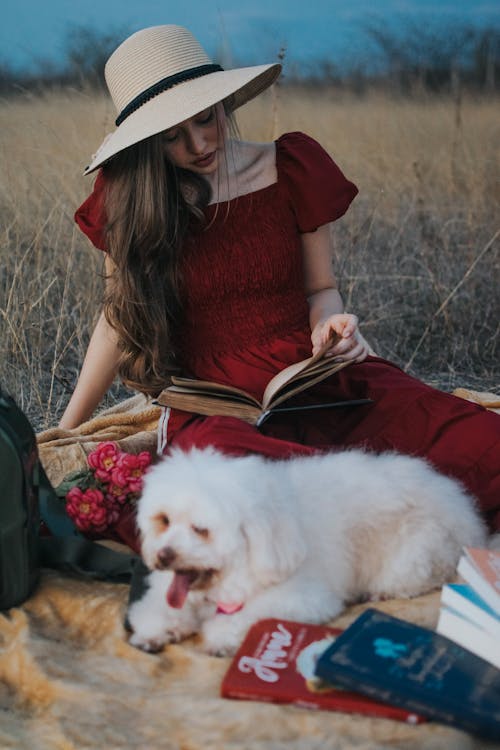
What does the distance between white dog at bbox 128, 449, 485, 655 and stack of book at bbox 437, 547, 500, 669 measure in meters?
0.29

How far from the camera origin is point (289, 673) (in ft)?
5.51

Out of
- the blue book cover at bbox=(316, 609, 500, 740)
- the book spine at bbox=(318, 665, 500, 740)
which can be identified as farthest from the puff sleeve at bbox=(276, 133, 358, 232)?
the book spine at bbox=(318, 665, 500, 740)

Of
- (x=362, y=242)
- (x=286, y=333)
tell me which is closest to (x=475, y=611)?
(x=286, y=333)

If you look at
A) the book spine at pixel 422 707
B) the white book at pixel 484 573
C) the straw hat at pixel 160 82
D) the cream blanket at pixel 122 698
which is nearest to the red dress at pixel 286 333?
the straw hat at pixel 160 82

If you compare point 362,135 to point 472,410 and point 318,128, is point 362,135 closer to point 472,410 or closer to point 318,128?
point 318,128

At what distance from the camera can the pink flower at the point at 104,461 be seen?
2.57 meters

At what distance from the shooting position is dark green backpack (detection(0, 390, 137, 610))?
79.6 inches

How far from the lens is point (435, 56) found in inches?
266

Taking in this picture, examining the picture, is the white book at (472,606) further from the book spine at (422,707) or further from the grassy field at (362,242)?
the grassy field at (362,242)

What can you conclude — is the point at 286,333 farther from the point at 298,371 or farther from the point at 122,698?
the point at 122,698

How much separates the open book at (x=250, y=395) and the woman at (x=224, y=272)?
6cm

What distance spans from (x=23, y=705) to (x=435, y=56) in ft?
20.1

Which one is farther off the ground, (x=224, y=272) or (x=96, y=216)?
(x=96, y=216)

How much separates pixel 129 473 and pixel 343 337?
72 cm
